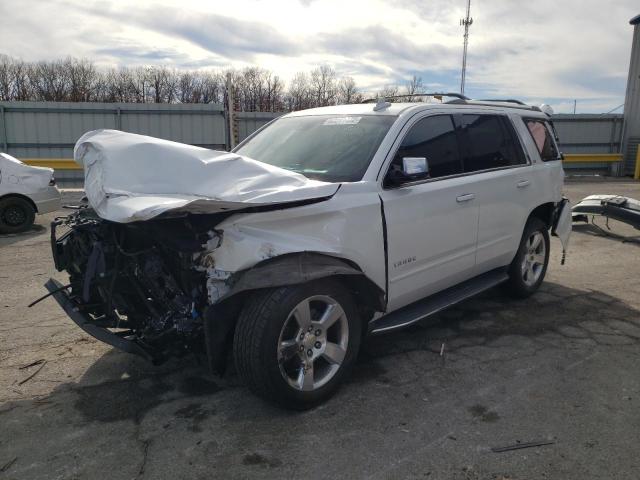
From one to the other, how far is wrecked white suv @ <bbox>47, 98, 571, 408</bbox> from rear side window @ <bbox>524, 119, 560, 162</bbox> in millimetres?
1532

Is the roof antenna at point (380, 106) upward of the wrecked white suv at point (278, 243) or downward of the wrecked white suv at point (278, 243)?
upward

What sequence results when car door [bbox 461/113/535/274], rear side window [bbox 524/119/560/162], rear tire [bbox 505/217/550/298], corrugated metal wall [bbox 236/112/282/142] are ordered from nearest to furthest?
car door [bbox 461/113/535/274] < rear tire [bbox 505/217/550/298] < rear side window [bbox 524/119/560/162] < corrugated metal wall [bbox 236/112/282/142]

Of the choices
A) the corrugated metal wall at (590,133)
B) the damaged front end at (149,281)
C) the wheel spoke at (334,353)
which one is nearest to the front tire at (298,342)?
the wheel spoke at (334,353)

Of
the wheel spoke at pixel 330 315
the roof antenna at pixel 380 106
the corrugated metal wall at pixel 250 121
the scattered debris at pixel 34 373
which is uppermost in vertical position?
the corrugated metal wall at pixel 250 121

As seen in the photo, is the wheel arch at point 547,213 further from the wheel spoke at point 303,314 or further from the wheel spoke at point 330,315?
the wheel spoke at point 303,314

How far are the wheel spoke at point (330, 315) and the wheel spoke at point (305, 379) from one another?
0.93ft

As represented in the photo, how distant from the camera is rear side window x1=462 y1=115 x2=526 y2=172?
4.58 metres

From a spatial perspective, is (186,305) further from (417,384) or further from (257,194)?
(417,384)

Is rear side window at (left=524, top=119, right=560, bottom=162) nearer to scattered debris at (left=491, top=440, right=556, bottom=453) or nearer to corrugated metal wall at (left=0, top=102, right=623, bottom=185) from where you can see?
scattered debris at (left=491, top=440, right=556, bottom=453)

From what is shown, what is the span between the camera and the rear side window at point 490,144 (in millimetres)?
4582

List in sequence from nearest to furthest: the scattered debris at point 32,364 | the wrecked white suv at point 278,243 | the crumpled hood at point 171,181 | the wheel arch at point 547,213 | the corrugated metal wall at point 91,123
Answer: the crumpled hood at point 171,181 < the wrecked white suv at point 278,243 < the scattered debris at point 32,364 < the wheel arch at point 547,213 < the corrugated metal wall at point 91,123

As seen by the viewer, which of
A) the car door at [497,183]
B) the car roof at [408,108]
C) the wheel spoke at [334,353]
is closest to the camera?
the wheel spoke at [334,353]

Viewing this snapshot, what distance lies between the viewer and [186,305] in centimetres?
318

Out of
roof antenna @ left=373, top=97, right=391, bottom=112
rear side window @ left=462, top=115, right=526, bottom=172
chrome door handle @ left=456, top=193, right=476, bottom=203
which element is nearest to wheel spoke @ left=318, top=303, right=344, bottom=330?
chrome door handle @ left=456, top=193, right=476, bottom=203
